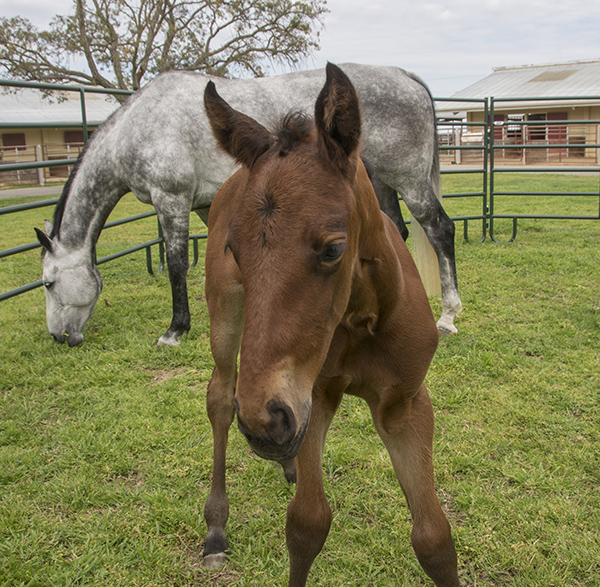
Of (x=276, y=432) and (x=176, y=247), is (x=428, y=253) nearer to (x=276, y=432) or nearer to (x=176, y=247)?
(x=176, y=247)

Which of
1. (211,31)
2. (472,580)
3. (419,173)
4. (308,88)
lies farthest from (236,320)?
(211,31)

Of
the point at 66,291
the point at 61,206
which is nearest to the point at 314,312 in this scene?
the point at 66,291

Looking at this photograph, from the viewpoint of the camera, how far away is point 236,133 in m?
1.51

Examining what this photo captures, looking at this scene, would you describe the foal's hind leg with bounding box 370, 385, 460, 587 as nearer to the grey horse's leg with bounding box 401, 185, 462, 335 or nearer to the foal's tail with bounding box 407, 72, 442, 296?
the grey horse's leg with bounding box 401, 185, 462, 335

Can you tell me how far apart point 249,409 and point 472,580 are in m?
1.40

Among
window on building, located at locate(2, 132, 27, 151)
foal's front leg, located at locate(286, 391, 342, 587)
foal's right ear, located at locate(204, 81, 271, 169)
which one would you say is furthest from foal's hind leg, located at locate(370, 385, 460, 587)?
window on building, located at locate(2, 132, 27, 151)

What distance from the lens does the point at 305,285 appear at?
127 cm

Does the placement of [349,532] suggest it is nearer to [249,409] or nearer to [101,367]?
[249,409]

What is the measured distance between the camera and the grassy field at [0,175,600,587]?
211 cm

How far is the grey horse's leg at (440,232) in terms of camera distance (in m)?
4.61

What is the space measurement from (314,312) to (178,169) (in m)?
3.52

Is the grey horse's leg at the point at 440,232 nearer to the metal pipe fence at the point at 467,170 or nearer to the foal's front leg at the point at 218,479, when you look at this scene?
the metal pipe fence at the point at 467,170

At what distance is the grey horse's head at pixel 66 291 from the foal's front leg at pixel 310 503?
329cm

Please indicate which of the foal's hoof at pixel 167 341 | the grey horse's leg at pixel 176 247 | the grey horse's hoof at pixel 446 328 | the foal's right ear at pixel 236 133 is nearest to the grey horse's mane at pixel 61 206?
the grey horse's leg at pixel 176 247
